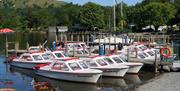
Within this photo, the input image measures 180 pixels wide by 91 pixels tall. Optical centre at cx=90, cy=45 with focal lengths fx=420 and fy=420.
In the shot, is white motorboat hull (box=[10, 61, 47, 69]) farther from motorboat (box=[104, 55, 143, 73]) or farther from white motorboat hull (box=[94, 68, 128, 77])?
white motorboat hull (box=[94, 68, 128, 77])

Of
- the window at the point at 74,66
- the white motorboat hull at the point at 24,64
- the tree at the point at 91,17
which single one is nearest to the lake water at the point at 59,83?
the white motorboat hull at the point at 24,64

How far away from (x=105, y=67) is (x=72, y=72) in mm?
4367

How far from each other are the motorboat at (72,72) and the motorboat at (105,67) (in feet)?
7.35

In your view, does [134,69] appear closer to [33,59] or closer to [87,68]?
[87,68]

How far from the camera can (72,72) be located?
4062cm

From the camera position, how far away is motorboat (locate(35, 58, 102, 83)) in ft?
131

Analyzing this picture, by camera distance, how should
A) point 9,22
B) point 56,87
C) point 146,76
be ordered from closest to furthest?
1. point 56,87
2. point 146,76
3. point 9,22

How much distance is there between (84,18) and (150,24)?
3814 cm

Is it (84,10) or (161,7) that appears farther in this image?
(84,10)

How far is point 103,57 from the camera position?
44812 millimetres

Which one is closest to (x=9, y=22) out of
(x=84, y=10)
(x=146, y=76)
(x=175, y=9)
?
(x=84, y=10)

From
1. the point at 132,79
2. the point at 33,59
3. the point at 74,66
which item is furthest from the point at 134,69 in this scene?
the point at 33,59

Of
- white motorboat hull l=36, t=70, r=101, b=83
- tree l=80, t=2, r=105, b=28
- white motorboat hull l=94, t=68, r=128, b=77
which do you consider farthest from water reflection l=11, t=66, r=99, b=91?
tree l=80, t=2, r=105, b=28

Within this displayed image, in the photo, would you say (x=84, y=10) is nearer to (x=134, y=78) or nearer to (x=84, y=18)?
(x=84, y=18)
